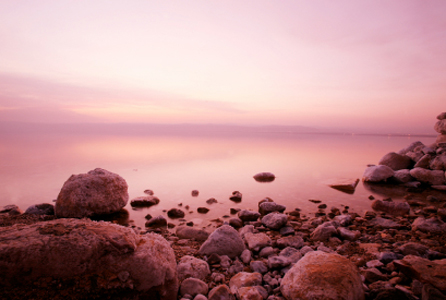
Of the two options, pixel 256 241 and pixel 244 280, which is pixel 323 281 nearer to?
pixel 244 280

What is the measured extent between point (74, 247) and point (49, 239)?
0.36 meters

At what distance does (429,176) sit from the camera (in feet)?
45.4

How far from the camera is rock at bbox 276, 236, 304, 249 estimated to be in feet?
19.7

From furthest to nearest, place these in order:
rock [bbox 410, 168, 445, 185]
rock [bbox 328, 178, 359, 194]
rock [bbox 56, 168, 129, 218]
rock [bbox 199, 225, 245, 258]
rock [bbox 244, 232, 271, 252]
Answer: rock [bbox 410, 168, 445, 185] → rock [bbox 328, 178, 359, 194] → rock [bbox 56, 168, 129, 218] → rock [bbox 244, 232, 271, 252] → rock [bbox 199, 225, 245, 258]

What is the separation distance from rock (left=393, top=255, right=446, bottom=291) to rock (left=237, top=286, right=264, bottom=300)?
108 inches

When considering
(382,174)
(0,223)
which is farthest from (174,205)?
(382,174)

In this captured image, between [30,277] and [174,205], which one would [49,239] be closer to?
[30,277]

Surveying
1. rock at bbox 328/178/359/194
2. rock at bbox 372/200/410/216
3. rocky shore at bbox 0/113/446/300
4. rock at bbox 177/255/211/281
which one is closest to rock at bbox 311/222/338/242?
rocky shore at bbox 0/113/446/300

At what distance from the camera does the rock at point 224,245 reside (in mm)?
5484

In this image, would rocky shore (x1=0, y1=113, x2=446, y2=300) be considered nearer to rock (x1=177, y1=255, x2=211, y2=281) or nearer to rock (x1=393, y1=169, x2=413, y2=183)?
rock (x1=177, y1=255, x2=211, y2=281)

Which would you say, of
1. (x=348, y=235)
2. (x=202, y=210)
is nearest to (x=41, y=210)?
(x=202, y=210)

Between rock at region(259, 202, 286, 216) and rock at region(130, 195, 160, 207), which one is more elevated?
rock at region(259, 202, 286, 216)

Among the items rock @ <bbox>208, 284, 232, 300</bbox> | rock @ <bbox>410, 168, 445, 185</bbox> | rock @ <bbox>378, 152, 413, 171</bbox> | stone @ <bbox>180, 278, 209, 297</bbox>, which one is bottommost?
stone @ <bbox>180, 278, 209, 297</bbox>

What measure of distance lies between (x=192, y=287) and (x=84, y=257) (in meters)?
1.83
